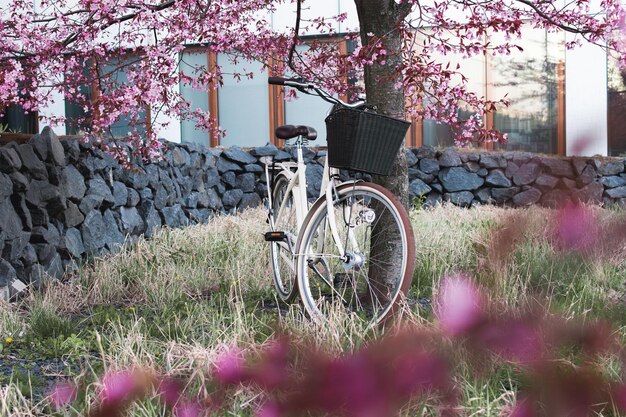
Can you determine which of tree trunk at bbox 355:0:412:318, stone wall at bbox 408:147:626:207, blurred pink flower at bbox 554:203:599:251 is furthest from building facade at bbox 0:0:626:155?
blurred pink flower at bbox 554:203:599:251

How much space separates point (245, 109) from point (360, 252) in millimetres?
7389

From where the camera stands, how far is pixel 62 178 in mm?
5387

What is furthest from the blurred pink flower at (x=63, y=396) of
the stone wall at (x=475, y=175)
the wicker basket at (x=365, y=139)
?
the stone wall at (x=475, y=175)

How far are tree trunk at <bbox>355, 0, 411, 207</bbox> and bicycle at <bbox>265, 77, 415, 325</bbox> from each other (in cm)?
22

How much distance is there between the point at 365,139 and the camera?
3.10m

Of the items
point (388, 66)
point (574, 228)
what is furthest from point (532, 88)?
point (574, 228)

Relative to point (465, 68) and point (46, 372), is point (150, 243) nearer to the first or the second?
point (46, 372)

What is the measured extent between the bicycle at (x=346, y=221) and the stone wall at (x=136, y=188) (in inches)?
22.2

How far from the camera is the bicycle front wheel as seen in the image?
9.92ft

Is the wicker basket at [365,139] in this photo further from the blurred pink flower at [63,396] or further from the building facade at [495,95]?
the building facade at [495,95]

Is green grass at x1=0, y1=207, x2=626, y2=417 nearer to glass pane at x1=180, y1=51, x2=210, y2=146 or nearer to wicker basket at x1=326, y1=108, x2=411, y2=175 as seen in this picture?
wicker basket at x1=326, y1=108, x2=411, y2=175

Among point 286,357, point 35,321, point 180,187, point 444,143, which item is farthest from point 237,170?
point 286,357

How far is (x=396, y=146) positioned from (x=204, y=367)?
1.26m

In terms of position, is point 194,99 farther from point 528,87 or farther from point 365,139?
point 365,139
